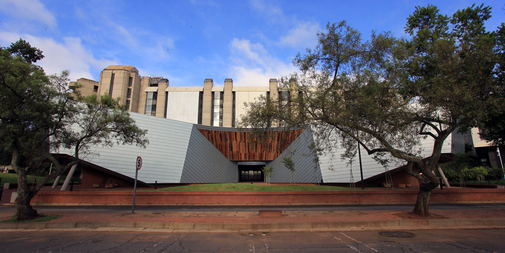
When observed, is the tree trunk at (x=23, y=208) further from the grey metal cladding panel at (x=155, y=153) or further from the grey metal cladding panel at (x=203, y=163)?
the grey metal cladding panel at (x=203, y=163)

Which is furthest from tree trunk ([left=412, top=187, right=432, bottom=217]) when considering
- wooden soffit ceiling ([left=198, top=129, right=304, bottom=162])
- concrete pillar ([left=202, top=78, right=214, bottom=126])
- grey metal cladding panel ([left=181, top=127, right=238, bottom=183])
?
concrete pillar ([left=202, top=78, right=214, bottom=126])

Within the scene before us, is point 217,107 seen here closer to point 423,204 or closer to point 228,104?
point 228,104

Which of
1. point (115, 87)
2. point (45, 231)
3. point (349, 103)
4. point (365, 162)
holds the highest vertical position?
point (115, 87)

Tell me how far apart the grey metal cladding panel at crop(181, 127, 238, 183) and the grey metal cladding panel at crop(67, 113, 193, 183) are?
3.63 ft

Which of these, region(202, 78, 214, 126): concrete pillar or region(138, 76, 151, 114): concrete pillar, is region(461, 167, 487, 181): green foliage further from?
region(138, 76, 151, 114): concrete pillar

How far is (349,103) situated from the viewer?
1198 cm

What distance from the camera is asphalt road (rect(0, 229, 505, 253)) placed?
663 cm

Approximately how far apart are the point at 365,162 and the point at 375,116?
19.0m

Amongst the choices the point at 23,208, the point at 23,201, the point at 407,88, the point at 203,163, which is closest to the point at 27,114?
the point at 23,201

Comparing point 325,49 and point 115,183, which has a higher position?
point 325,49

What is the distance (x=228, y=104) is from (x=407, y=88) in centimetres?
4496

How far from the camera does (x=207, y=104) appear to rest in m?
55.8

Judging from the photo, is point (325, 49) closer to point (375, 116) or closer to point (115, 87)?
point (375, 116)

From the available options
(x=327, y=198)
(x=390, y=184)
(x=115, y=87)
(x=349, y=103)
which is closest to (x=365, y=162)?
(x=390, y=184)
